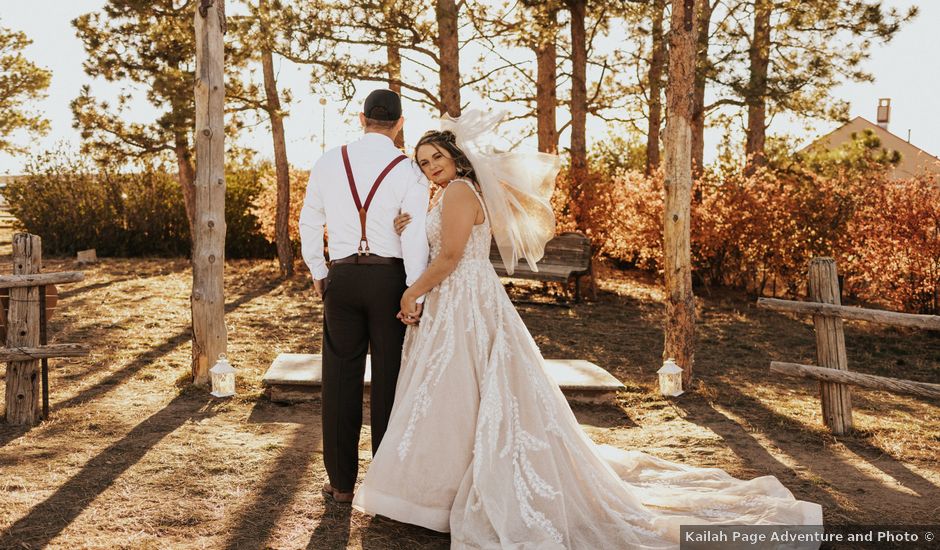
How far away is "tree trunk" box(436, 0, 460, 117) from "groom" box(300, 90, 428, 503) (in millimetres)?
7960

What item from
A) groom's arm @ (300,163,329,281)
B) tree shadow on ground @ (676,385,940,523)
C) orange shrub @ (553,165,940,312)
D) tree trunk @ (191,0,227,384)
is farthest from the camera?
orange shrub @ (553,165,940,312)

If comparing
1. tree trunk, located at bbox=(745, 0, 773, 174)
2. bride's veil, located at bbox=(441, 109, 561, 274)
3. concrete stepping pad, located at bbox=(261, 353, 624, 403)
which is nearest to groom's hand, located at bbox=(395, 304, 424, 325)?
bride's veil, located at bbox=(441, 109, 561, 274)

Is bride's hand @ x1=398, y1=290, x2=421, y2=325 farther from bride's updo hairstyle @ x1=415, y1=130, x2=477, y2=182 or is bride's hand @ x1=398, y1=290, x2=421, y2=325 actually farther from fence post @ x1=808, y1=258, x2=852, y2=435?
fence post @ x1=808, y1=258, x2=852, y2=435

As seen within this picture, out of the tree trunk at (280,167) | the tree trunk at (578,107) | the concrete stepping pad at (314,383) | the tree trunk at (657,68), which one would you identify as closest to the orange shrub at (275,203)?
the tree trunk at (280,167)

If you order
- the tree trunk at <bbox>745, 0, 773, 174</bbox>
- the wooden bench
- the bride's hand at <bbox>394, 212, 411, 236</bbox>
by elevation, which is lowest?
the wooden bench

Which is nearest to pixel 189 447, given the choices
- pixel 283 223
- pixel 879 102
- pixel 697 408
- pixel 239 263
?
pixel 697 408

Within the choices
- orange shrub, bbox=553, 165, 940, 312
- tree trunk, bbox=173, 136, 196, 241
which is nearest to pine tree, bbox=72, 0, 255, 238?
tree trunk, bbox=173, 136, 196, 241

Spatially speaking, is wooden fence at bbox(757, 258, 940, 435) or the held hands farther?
wooden fence at bbox(757, 258, 940, 435)

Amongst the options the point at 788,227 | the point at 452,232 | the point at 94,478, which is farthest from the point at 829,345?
the point at 788,227

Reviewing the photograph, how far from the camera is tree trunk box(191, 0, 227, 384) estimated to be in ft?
23.1

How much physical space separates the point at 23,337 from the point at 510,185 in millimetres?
3770

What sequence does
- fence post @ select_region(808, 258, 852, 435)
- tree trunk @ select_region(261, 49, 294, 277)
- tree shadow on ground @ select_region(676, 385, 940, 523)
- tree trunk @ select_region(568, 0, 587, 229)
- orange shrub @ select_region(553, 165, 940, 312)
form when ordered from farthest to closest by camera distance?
tree trunk @ select_region(261, 49, 294, 277) < tree trunk @ select_region(568, 0, 587, 229) < orange shrub @ select_region(553, 165, 940, 312) < fence post @ select_region(808, 258, 852, 435) < tree shadow on ground @ select_region(676, 385, 940, 523)

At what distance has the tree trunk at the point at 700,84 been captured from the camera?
529 inches

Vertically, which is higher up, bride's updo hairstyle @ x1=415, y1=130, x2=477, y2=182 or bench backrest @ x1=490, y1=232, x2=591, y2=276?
bride's updo hairstyle @ x1=415, y1=130, x2=477, y2=182
